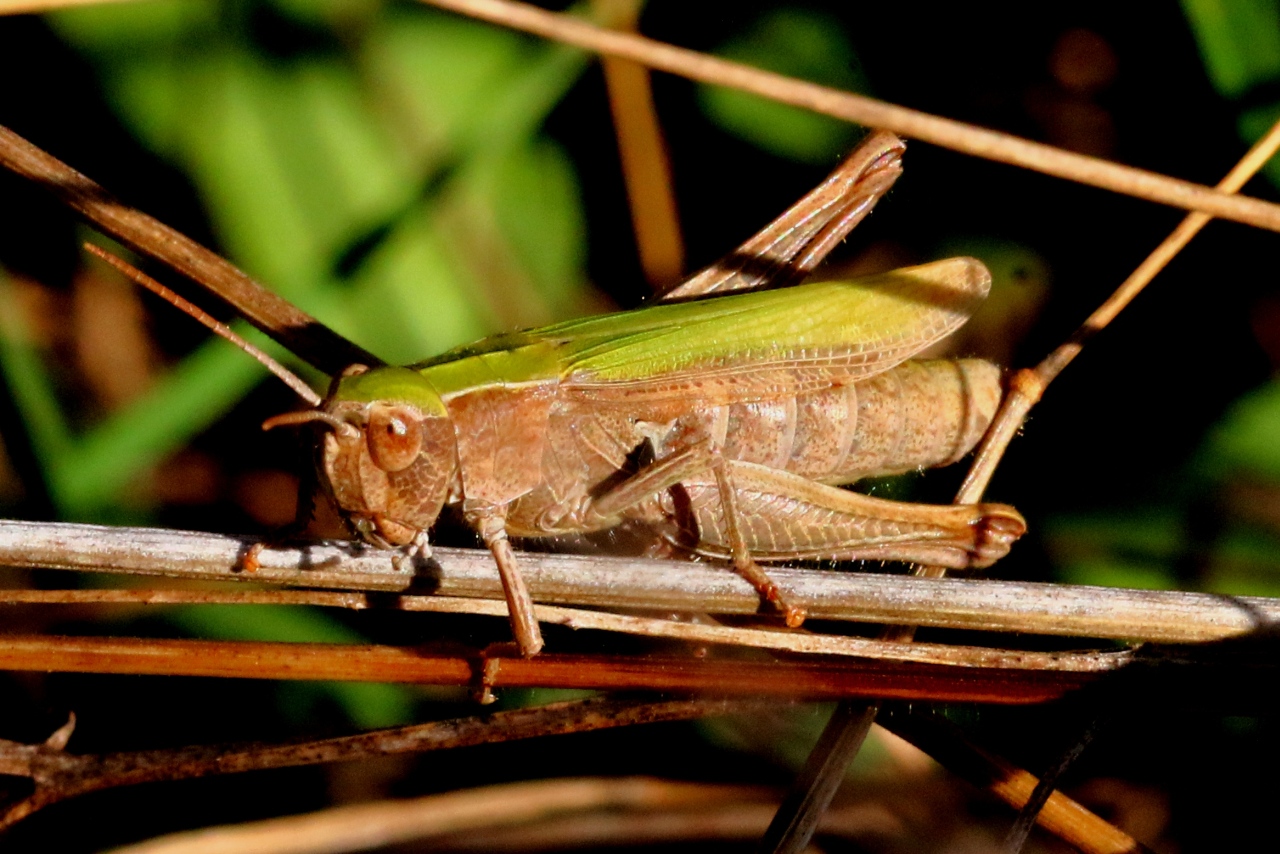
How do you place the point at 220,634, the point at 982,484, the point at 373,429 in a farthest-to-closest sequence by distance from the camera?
the point at 220,634
the point at 982,484
the point at 373,429

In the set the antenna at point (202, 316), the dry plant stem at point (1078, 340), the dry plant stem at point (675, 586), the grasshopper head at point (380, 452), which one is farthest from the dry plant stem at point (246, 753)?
the dry plant stem at point (1078, 340)

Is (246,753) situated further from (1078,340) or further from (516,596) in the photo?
(1078,340)

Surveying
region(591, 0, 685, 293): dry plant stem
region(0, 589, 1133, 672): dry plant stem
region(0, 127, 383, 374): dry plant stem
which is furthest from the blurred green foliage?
region(0, 589, 1133, 672): dry plant stem

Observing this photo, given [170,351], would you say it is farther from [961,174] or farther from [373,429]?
[961,174]

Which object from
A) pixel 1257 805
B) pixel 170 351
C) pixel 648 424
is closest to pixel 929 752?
pixel 648 424

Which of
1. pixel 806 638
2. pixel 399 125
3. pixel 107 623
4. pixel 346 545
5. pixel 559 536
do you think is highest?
pixel 399 125

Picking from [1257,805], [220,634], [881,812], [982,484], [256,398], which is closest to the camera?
[881,812]
